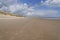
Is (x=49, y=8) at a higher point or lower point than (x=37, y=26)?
A: higher

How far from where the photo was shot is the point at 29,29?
1.44 meters

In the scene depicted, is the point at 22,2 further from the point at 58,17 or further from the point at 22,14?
the point at 58,17

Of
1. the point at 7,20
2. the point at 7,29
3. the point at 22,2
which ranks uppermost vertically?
the point at 22,2

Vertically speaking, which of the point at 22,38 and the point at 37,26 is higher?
the point at 37,26

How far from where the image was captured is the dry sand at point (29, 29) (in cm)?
141

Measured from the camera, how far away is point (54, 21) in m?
1.44

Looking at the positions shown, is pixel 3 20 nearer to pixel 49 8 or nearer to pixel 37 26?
pixel 37 26

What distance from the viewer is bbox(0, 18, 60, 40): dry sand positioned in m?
1.41

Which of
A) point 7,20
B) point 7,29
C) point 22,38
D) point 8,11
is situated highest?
point 8,11

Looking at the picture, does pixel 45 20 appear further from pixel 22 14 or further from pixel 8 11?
pixel 8 11

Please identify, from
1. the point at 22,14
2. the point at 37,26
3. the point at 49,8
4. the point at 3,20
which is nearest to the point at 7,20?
the point at 3,20

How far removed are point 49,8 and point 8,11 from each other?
48 centimetres

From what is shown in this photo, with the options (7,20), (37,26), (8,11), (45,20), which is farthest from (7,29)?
(45,20)

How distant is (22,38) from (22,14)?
0.28 meters
